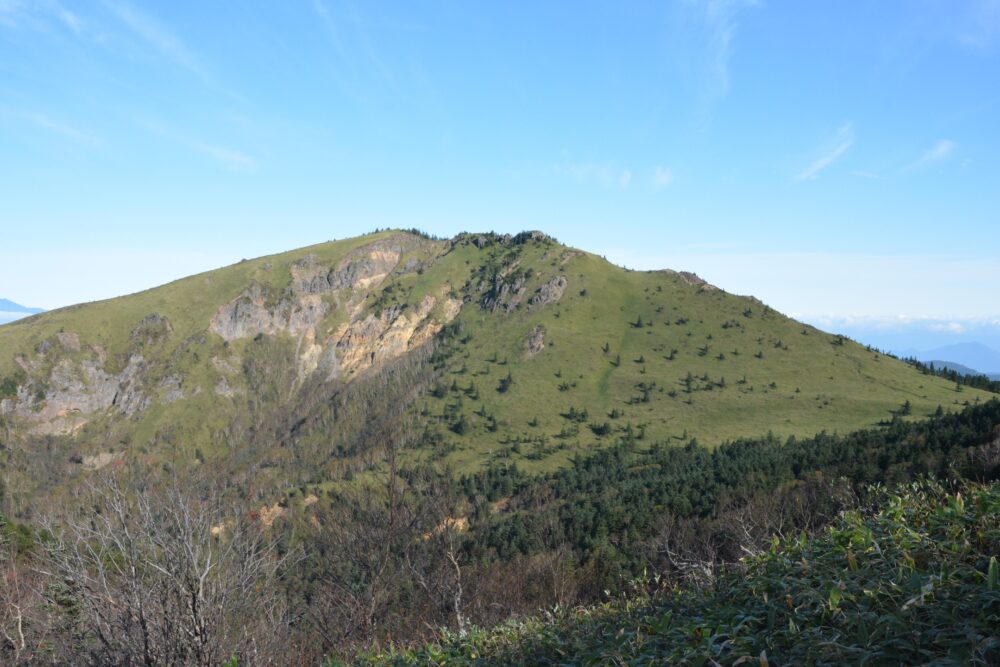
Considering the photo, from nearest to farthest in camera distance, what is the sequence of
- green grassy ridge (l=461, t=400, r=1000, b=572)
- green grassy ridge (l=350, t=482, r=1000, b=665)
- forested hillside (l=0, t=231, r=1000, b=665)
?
green grassy ridge (l=350, t=482, r=1000, b=665)
forested hillside (l=0, t=231, r=1000, b=665)
green grassy ridge (l=461, t=400, r=1000, b=572)

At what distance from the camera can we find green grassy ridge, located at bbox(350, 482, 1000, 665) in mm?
4988

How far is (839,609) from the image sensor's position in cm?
573

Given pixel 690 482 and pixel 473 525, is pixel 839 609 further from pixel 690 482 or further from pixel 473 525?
pixel 690 482

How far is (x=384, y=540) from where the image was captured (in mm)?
25984

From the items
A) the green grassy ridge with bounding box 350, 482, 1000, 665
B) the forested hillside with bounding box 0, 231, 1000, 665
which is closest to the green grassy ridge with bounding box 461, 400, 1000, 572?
the forested hillside with bounding box 0, 231, 1000, 665

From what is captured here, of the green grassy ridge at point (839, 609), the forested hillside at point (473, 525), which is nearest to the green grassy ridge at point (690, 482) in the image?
the forested hillside at point (473, 525)

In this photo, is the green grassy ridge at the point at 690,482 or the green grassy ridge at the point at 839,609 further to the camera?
the green grassy ridge at the point at 690,482

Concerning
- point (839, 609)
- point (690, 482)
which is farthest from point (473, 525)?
point (839, 609)

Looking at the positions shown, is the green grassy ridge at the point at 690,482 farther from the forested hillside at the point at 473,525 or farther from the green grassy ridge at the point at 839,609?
the green grassy ridge at the point at 839,609

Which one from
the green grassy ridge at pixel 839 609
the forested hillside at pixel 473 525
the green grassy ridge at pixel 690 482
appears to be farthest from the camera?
the green grassy ridge at pixel 690 482

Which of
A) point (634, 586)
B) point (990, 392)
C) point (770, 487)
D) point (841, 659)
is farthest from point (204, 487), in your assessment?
point (990, 392)

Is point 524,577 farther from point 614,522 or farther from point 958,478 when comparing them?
point 958,478

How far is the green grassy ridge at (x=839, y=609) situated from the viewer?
499 cm

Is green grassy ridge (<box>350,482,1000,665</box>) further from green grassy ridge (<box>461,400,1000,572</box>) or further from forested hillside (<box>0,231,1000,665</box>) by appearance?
green grassy ridge (<box>461,400,1000,572</box>)
